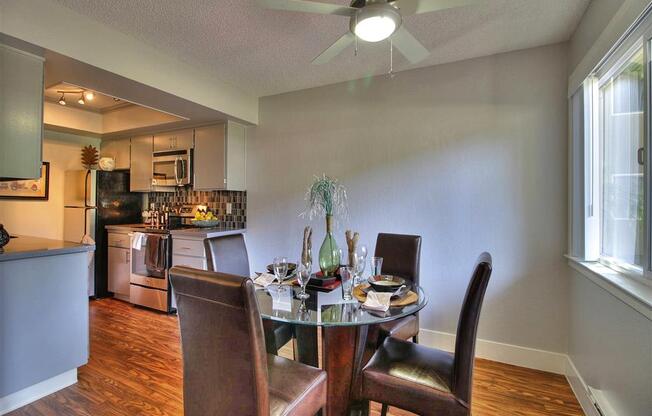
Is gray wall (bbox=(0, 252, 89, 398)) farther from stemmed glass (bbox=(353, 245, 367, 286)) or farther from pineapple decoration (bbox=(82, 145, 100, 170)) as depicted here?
pineapple decoration (bbox=(82, 145, 100, 170))

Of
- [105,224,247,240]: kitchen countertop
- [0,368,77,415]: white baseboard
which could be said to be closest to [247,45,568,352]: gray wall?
[105,224,247,240]: kitchen countertop

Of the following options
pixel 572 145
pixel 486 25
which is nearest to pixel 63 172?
pixel 486 25

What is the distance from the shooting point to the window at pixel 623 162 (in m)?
1.52

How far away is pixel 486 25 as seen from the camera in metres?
2.16

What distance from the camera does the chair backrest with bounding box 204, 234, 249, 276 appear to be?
6.89ft

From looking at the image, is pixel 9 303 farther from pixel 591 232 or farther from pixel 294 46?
pixel 591 232

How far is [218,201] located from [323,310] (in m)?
2.94

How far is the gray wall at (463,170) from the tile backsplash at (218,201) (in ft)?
2.63

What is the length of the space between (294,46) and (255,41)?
0.30m

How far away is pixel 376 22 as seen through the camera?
4.77 feet

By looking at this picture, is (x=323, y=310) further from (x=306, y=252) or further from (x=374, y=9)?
(x=374, y=9)

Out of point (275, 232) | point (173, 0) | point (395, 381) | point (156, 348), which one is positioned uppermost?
point (173, 0)

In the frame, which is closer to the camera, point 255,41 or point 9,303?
point 9,303

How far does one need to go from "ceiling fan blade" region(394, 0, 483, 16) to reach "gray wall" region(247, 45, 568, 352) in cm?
139
